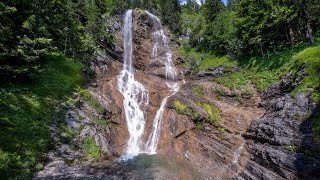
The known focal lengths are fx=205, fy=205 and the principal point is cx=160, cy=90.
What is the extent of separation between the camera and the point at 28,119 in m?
15.5

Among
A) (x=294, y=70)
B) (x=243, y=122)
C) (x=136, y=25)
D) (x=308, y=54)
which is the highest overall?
(x=136, y=25)

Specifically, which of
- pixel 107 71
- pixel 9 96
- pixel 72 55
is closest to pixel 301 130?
pixel 9 96

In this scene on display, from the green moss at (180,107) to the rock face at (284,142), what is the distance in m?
6.35

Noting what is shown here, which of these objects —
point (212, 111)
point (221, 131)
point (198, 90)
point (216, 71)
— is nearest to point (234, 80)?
point (198, 90)

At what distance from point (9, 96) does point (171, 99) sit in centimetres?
1524

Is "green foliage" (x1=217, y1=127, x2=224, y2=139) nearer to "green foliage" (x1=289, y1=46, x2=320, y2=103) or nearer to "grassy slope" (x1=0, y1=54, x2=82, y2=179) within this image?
"green foliage" (x1=289, y1=46, x2=320, y2=103)

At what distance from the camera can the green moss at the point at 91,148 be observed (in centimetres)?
1685

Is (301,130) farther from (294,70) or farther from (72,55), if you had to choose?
(72,55)

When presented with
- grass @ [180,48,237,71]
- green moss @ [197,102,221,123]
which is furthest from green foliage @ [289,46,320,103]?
grass @ [180,48,237,71]

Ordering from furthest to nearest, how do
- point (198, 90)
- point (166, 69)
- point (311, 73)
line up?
point (166, 69) < point (198, 90) < point (311, 73)

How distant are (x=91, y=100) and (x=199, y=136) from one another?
1182 centimetres

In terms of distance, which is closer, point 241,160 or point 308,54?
point 241,160

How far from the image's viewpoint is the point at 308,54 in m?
18.8

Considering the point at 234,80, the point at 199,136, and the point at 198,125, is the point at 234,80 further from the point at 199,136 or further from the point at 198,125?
the point at 199,136
